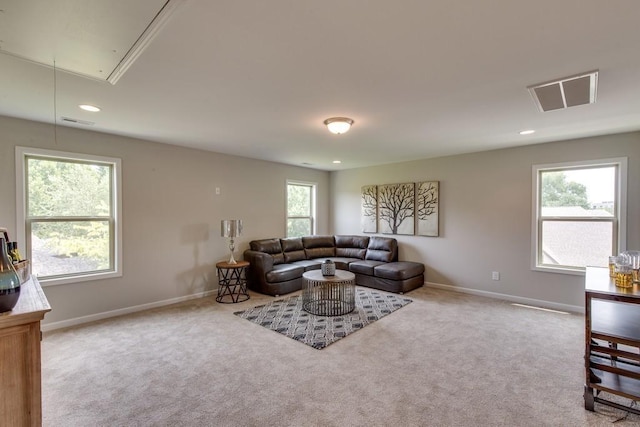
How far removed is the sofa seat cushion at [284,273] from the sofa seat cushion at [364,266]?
3.21ft

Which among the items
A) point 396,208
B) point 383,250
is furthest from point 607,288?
point 396,208

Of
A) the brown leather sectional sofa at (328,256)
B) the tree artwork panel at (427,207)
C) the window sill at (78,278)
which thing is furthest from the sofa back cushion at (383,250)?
the window sill at (78,278)

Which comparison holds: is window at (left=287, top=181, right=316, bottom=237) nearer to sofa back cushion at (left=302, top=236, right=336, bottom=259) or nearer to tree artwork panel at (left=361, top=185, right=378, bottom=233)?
sofa back cushion at (left=302, top=236, right=336, bottom=259)

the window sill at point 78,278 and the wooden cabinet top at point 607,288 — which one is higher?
the wooden cabinet top at point 607,288

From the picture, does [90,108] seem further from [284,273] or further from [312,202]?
[312,202]

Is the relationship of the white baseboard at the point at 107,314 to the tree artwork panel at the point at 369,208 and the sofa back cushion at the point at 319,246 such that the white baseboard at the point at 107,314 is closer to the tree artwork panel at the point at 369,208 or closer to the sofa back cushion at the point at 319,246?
the sofa back cushion at the point at 319,246

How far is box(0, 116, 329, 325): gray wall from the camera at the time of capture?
134 inches

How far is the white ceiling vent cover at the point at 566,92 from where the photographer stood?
2180 millimetres

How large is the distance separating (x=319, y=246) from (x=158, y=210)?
126 inches

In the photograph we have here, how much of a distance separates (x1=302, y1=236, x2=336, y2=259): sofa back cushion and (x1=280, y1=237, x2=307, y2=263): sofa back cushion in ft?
0.40

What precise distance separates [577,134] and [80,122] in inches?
239

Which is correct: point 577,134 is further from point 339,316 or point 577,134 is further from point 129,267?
point 129,267

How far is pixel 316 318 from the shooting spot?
372 centimetres

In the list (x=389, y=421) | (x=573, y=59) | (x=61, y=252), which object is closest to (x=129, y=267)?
(x=61, y=252)
